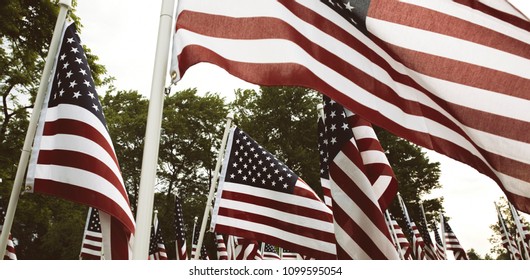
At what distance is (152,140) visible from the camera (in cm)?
259

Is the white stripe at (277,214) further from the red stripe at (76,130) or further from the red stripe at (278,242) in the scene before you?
the red stripe at (76,130)

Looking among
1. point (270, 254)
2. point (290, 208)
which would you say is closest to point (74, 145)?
point (290, 208)

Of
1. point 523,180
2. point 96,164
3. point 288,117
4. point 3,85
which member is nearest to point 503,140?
point 523,180

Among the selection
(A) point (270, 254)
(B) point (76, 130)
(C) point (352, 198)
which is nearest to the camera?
(B) point (76, 130)

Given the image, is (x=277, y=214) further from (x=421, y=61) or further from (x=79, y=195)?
(x=421, y=61)

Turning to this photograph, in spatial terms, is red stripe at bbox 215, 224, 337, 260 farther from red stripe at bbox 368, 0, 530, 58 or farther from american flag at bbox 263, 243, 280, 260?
american flag at bbox 263, 243, 280, 260

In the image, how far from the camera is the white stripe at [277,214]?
6070 millimetres

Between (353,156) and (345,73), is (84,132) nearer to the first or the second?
(345,73)

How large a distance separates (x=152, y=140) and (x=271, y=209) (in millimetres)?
3813

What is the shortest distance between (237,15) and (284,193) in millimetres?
3510

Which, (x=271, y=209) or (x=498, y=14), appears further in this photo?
(x=271, y=209)

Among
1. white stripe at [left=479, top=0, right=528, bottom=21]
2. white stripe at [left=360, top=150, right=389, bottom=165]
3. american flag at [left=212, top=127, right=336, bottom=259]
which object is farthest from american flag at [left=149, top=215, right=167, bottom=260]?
white stripe at [left=479, top=0, right=528, bottom=21]

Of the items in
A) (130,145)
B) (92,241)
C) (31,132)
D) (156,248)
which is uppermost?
(130,145)

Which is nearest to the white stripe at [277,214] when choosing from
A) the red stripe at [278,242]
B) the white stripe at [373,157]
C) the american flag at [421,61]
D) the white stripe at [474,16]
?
the red stripe at [278,242]
